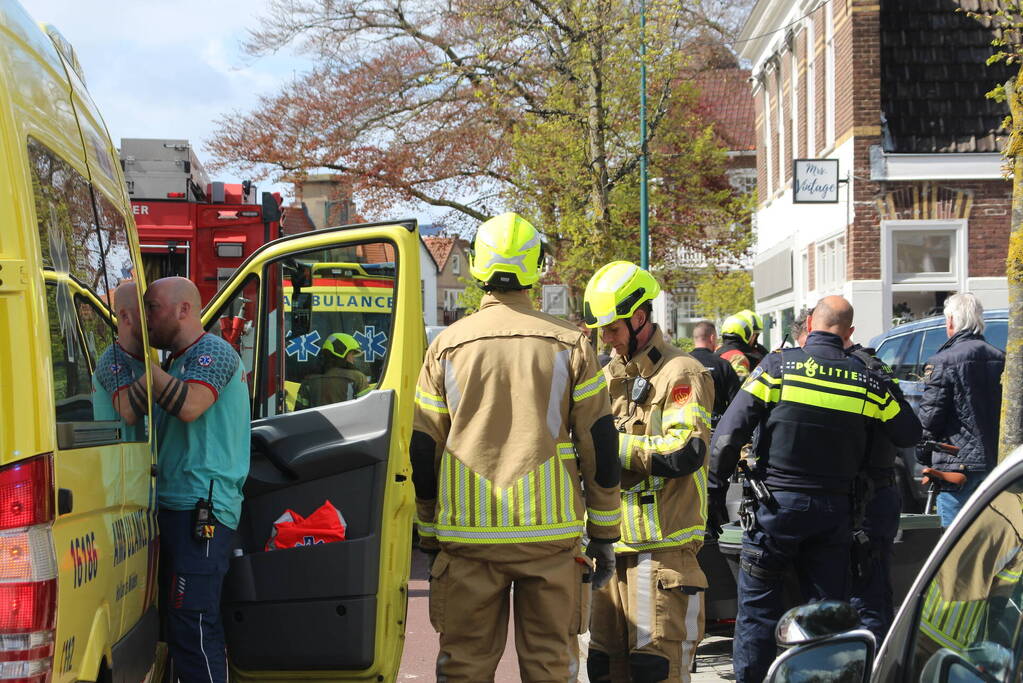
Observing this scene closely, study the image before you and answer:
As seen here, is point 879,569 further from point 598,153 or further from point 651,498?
point 598,153

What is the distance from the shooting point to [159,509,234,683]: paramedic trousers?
4238mm

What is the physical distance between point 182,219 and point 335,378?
192 inches

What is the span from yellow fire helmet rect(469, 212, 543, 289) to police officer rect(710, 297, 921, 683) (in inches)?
54.9

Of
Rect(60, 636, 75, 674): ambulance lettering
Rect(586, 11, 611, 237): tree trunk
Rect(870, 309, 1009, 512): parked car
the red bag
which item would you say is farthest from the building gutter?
Rect(60, 636, 75, 674): ambulance lettering

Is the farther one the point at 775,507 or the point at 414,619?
the point at 414,619

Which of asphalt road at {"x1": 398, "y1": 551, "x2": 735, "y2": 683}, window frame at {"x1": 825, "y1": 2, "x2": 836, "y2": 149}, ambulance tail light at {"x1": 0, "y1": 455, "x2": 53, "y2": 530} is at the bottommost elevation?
asphalt road at {"x1": 398, "y1": 551, "x2": 735, "y2": 683}

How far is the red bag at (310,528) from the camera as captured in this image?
14.9 ft

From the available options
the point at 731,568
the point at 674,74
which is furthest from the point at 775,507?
the point at 674,74

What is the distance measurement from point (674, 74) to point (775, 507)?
14.8 meters

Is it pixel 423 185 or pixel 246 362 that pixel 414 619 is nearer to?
pixel 246 362

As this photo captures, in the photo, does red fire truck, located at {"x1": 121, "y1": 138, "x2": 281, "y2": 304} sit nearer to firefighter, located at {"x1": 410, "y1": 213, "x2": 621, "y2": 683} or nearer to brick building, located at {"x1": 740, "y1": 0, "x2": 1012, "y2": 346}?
firefighter, located at {"x1": 410, "y1": 213, "x2": 621, "y2": 683}

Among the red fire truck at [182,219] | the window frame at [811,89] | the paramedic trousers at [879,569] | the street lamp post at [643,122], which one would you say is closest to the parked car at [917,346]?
the paramedic trousers at [879,569]

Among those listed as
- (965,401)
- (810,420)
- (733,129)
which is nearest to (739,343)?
(965,401)

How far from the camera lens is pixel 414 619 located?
719 centimetres
